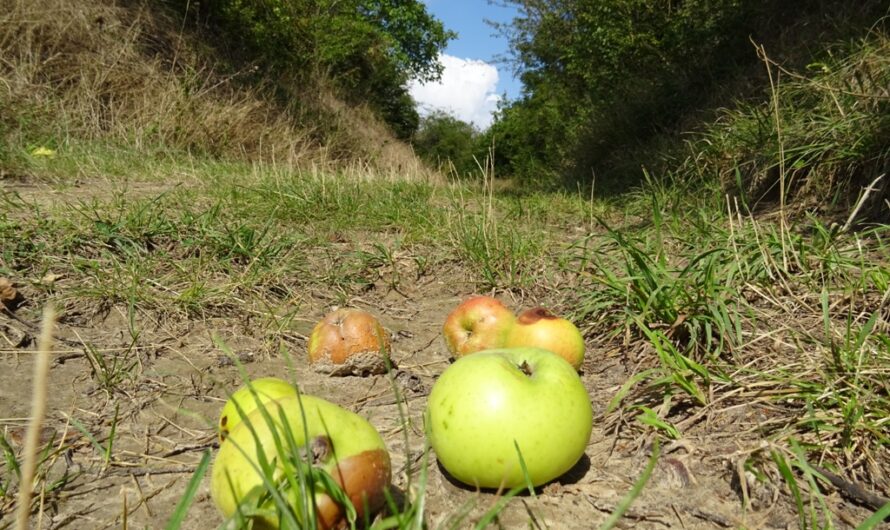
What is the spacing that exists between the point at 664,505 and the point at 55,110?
7.87 metres

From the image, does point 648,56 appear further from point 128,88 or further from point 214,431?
point 214,431

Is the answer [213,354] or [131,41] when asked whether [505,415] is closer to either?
[213,354]

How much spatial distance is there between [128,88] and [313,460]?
28.0 feet

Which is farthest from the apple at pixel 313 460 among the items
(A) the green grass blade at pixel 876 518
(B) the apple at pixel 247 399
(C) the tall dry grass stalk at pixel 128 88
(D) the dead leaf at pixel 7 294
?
(C) the tall dry grass stalk at pixel 128 88

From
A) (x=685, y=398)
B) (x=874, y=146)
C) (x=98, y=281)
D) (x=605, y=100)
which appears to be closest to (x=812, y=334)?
(x=685, y=398)

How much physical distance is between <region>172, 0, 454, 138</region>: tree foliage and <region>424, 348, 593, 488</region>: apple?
35.1 feet

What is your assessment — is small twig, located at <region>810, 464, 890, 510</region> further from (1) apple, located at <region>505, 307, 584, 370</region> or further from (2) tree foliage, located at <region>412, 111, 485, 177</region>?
(2) tree foliage, located at <region>412, 111, 485, 177</region>

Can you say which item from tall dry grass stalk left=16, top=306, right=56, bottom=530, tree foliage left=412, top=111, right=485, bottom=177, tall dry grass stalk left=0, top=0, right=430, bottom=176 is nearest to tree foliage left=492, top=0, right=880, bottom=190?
tall dry grass stalk left=0, top=0, right=430, bottom=176

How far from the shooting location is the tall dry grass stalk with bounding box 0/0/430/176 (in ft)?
21.9

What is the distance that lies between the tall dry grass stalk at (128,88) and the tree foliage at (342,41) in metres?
0.80

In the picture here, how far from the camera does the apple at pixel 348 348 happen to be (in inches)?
88.7

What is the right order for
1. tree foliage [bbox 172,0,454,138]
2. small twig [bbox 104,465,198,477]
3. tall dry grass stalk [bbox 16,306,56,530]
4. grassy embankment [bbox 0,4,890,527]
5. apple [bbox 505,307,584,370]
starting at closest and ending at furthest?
tall dry grass stalk [bbox 16,306,56,530] → small twig [bbox 104,465,198,477] → grassy embankment [bbox 0,4,890,527] → apple [bbox 505,307,584,370] → tree foliage [bbox 172,0,454,138]

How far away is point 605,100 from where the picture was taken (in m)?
10.3

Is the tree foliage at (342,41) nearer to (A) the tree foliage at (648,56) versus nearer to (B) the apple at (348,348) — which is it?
(A) the tree foliage at (648,56)
